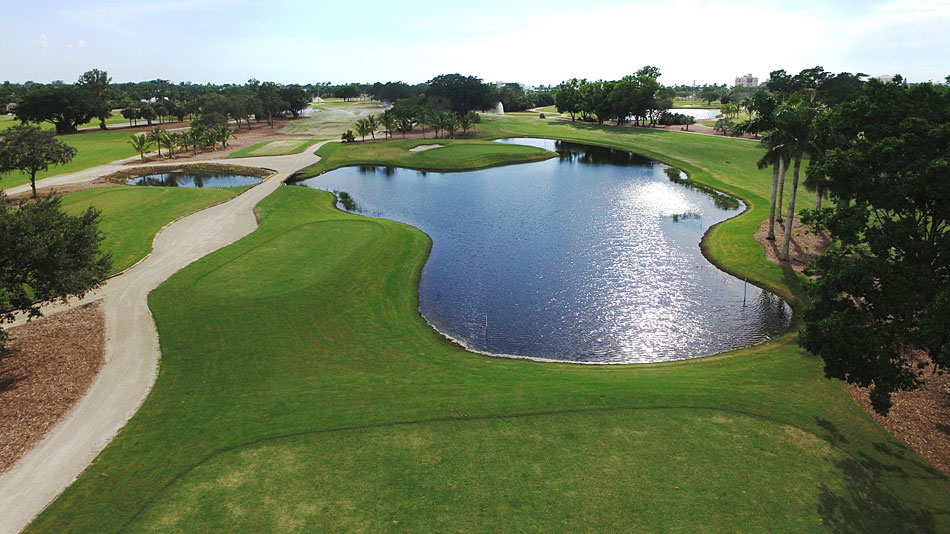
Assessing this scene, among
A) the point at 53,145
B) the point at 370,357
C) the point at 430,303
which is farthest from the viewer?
the point at 53,145

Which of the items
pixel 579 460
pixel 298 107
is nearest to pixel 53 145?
pixel 579 460

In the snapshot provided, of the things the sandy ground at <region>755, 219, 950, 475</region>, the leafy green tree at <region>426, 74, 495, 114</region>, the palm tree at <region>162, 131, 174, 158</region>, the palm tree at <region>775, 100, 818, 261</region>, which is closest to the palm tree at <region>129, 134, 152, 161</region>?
the palm tree at <region>162, 131, 174, 158</region>

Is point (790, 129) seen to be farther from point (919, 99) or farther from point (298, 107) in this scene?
point (298, 107)

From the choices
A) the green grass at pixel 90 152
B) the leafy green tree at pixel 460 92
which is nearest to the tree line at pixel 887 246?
the green grass at pixel 90 152

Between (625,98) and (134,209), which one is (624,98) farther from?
(134,209)

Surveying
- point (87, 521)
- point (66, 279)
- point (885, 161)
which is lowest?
point (87, 521)

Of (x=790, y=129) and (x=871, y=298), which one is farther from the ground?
(x=790, y=129)

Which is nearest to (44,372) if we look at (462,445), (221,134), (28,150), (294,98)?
(462,445)
